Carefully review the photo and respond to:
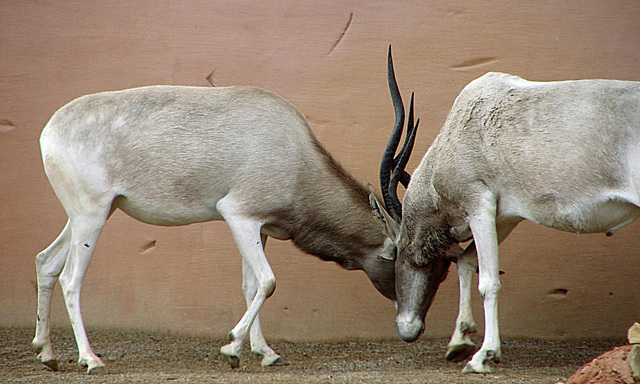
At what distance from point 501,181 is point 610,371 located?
1.33 metres

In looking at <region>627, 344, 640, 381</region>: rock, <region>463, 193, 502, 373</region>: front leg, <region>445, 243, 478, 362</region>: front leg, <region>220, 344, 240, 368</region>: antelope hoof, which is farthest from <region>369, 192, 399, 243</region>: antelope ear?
<region>627, 344, 640, 381</region>: rock

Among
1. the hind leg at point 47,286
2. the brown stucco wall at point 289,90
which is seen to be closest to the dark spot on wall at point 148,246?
the brown stucco wall at point 289,90

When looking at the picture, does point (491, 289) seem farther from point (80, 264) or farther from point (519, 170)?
point (80, 264)

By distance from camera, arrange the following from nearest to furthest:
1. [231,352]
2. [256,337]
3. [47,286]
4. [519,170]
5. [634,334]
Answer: [634,334] → [519,170] → [231,352] → [47,286] → [256,337]

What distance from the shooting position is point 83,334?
15.1ft

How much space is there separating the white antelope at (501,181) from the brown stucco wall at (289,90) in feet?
3.46

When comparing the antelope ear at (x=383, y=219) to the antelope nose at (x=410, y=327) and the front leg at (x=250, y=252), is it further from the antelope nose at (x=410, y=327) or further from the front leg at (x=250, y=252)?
the front leg at (x=250, y=252)

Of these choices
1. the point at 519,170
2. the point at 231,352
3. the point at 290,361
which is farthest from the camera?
the point at 290,361

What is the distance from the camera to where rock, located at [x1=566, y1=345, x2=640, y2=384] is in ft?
10.6

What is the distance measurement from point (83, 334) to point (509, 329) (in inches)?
127

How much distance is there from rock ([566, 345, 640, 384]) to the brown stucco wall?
7.65ft

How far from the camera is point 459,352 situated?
4754 mm

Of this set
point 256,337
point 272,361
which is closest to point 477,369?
point 272,361

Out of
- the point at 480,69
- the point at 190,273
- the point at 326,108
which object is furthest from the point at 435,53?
the point at 190,273
